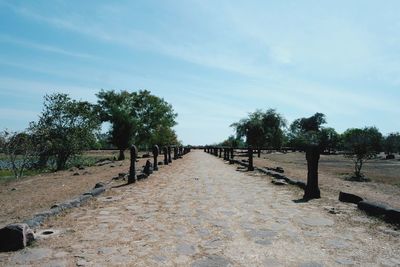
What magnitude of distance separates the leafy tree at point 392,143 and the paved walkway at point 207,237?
9897 centimetres

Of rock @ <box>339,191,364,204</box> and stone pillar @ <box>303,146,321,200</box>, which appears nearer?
rock @ <box>339,191,364,204</box>

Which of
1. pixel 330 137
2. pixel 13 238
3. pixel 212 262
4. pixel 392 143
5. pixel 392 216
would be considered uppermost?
pixel 330 137

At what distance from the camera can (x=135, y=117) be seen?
5212cm

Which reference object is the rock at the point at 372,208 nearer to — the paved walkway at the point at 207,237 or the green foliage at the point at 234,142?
the paved walkway at the point at 207,237

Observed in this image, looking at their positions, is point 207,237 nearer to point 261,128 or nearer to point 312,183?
point 312,183

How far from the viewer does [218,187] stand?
41.8 ft

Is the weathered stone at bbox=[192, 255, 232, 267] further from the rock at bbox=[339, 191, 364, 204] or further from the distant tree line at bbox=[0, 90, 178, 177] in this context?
the distant tree line at bbox=[0, 90, 178, 177]

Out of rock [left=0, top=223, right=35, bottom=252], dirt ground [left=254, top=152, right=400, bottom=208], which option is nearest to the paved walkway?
rock [left=0, top=223, right=35, bottom=252]

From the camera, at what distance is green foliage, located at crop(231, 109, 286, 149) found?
58.7 metres

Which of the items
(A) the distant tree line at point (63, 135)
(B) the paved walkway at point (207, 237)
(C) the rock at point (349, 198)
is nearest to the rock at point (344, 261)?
(B) the paved walkway at point (207, 237)

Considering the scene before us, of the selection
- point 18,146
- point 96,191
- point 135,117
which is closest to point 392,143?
point 135,117

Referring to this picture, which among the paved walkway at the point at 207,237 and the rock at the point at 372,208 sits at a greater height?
the rock at the point at 372,208

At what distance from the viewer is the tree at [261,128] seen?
58.7m

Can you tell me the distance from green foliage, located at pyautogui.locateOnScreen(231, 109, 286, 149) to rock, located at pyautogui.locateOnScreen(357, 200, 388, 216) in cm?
5021
